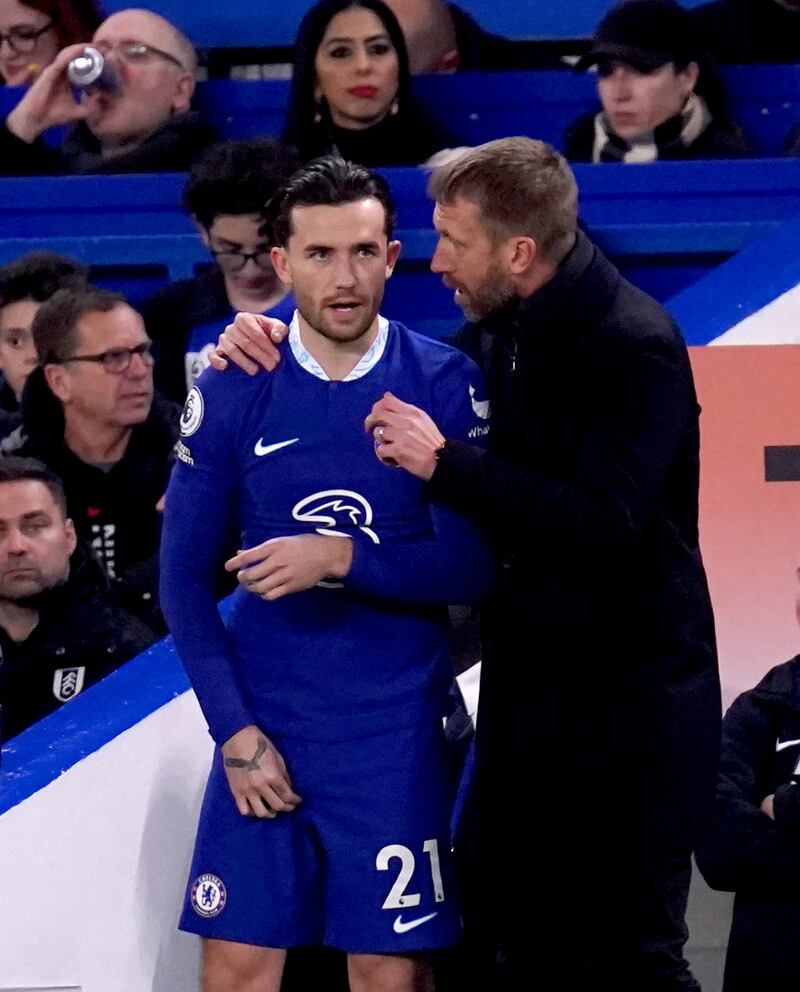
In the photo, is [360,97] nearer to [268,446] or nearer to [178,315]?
[178,315]

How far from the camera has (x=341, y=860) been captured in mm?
2836

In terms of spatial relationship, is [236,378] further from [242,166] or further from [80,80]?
[80,80]

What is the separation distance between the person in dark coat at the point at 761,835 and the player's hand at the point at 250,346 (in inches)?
43.9

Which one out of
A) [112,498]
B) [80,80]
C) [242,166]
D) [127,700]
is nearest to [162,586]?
[127,700]

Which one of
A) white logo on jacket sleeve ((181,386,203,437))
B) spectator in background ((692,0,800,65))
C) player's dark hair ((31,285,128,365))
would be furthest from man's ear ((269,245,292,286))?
spectator in background ((692,0,800,65))

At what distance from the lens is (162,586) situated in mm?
2896

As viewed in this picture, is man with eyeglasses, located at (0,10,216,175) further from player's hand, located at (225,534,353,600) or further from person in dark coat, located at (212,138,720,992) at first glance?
player's hand, located at (225,534,353,600)

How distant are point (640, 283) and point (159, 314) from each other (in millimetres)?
1128

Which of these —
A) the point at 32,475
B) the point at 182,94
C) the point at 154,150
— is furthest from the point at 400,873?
the point at 182,94

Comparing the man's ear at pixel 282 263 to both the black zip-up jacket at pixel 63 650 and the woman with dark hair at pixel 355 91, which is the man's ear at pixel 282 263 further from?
the woman with dark hair at pixel 355 91

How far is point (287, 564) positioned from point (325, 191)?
0.57m

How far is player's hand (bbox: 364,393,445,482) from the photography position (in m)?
2.70

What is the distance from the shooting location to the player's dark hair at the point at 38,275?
4.52m

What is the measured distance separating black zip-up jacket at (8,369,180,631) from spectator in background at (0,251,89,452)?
208mm
